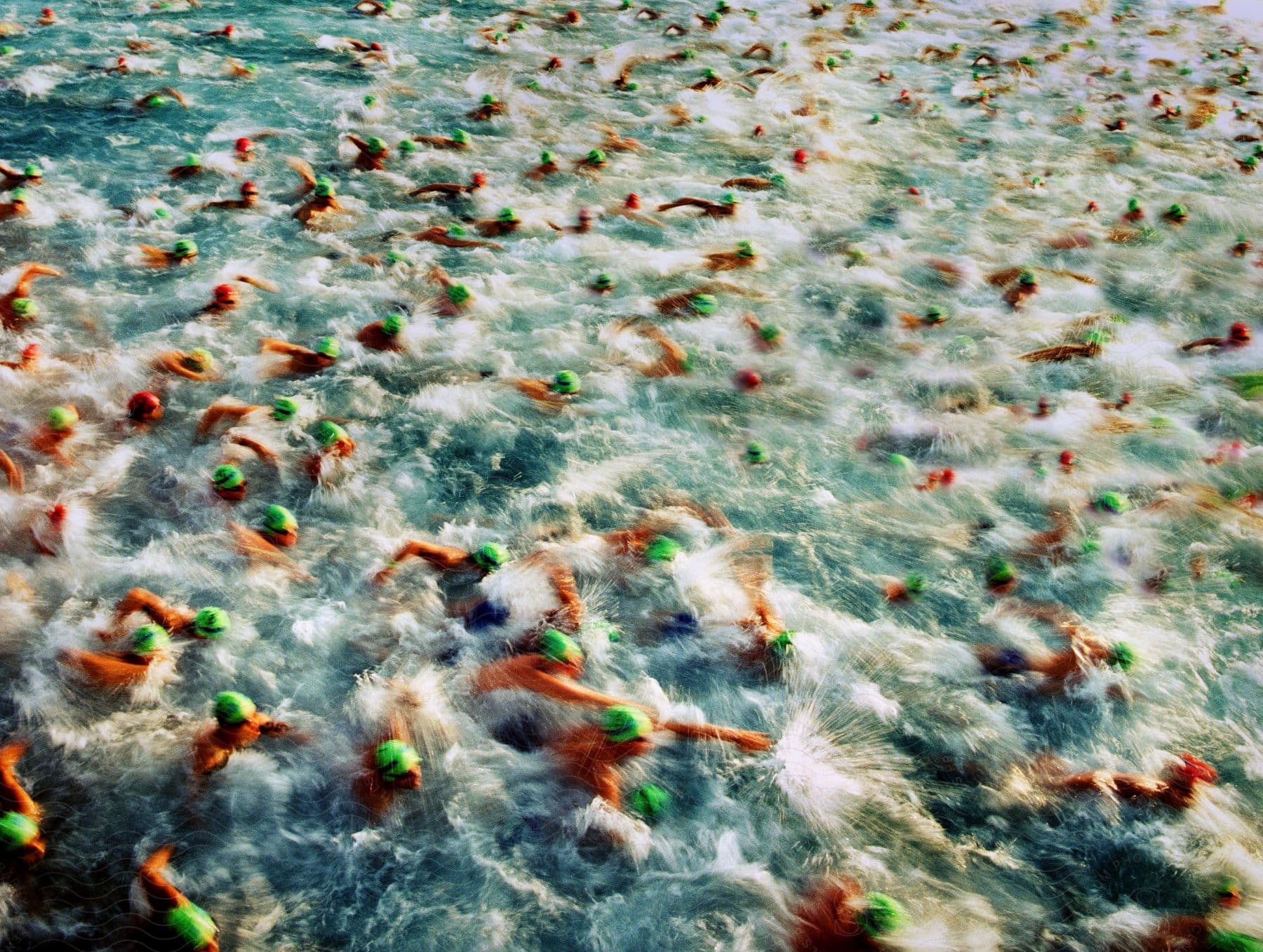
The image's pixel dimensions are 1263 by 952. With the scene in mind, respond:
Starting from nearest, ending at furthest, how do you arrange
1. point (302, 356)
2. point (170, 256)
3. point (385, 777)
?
point (385, 777), point (302, 356), point (170, 256)

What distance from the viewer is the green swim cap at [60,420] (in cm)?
282

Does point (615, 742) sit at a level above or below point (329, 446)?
below

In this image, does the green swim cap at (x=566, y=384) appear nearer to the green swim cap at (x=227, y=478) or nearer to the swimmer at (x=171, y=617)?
the green swim cap at (x=227, y=478)

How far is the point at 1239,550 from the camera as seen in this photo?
9.60 ft

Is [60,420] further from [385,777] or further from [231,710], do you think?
[385,777]

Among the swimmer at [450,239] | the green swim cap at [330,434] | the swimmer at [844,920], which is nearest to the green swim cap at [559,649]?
the swimmer at [844,920]

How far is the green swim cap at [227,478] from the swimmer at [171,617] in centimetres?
47

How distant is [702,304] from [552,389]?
99 cm

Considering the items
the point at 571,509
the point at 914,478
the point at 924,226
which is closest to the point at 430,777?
the point at 571,509

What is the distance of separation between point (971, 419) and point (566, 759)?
7.72 feet

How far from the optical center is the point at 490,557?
8.46 feet

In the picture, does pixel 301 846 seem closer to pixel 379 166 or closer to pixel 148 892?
pixel 148 892

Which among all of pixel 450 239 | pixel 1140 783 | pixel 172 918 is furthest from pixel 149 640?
pixel 1140 783

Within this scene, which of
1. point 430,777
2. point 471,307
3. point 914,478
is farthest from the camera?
point 471,307
